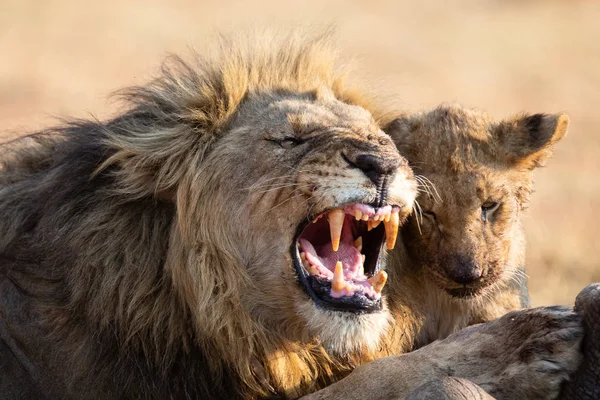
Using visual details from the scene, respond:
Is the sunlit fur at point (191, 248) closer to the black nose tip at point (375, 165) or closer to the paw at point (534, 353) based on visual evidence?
the black nose tip at point (375, 165)

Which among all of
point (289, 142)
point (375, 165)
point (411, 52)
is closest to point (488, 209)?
point (375, 165)

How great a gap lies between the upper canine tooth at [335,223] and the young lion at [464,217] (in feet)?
1.34

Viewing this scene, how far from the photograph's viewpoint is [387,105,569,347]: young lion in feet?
13.3

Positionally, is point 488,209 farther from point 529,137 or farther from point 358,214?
point 358,214

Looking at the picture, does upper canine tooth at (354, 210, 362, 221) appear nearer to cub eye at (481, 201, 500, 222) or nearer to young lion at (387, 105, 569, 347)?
Answer: young lion at (387, 105, 569, 347)

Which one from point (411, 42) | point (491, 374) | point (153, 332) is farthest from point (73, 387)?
point (411, 42)

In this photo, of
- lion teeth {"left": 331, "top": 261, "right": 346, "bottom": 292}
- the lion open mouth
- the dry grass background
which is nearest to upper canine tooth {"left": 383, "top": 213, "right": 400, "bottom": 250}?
the lion open mouth

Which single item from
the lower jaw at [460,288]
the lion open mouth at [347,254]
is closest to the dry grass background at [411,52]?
the lower jaw at [460,288]

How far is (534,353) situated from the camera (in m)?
3.41

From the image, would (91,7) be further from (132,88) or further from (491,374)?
(491,374)

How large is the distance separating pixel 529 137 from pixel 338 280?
4.00ft

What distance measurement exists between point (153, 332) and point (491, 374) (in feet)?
3.89

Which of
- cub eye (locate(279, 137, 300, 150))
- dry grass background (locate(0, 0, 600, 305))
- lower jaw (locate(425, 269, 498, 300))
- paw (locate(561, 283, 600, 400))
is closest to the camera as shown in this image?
paw (locate(561, 283, 600, 400))

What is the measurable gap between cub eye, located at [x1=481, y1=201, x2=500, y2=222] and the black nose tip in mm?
628
